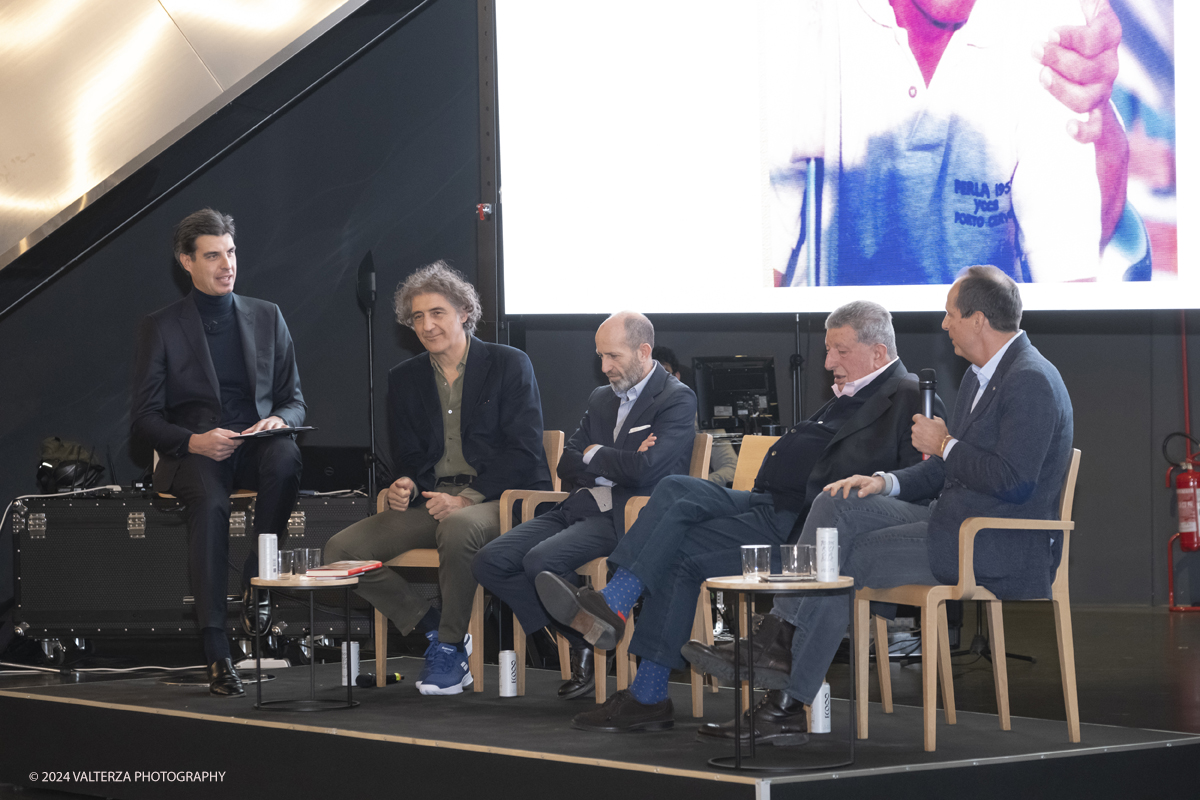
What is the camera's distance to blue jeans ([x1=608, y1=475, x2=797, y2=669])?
2879mm

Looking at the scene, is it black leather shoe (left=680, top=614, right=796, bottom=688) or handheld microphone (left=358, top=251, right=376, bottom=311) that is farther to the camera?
handheld microphone (left=358, top=251, right=376, bottom=311)

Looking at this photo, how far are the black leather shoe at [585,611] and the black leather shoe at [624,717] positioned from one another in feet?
0.48

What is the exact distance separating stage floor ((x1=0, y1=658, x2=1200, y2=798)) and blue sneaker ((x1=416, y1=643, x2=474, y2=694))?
61mm

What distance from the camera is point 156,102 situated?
18.0 feet

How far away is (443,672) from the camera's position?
3463 millimetres

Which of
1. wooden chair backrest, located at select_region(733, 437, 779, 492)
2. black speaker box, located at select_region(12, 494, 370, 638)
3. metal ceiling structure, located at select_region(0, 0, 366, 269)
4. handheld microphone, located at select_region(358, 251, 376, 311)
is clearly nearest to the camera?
wooden chair backrest, located at select_region(733, 437, 779, 492)

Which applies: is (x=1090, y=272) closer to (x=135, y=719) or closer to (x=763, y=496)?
(x=763, y=496)

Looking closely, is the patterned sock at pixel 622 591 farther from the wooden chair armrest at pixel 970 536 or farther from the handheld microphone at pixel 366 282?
the handheld microphone at pixel 366 282

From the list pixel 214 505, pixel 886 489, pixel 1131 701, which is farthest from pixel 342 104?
pixel 1131 701

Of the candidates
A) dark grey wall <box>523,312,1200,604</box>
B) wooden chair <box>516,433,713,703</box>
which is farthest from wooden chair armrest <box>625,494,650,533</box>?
dark grey wall <box>523,312,1200,604</box>

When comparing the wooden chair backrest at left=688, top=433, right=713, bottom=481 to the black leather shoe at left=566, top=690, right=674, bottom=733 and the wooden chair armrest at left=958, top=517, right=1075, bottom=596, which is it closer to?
the black leather shoe at left=566, top=690, right=674, bottom=733

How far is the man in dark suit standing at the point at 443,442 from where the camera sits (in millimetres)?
3631

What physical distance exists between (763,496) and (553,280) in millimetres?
1811

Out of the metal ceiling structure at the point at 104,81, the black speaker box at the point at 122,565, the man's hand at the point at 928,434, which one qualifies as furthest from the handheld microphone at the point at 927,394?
the metal ceiling structure at the point at 104,81
